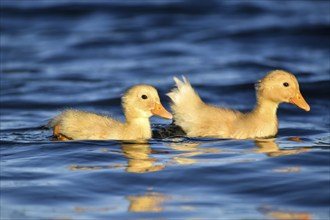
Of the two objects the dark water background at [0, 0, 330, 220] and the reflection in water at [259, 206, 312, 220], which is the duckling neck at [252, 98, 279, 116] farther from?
the reflection in water at [259, 206, 312, 220]

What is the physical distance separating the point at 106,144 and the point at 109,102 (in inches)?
178

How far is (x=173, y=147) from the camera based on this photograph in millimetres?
11055

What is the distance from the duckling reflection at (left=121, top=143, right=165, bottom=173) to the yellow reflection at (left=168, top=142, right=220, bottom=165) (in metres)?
0.28

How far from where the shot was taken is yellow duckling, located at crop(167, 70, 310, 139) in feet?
37.7

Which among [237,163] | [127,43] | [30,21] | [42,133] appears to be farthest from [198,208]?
[30,21]

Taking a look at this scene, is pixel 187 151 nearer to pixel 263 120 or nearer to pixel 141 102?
pixel 141 102

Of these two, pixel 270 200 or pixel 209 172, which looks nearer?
pixel 270 200

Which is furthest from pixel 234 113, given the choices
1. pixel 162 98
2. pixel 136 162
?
pixel 162 98

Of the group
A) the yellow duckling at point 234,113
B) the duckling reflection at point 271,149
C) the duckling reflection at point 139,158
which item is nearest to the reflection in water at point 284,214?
the duckling reflection at point 139,158

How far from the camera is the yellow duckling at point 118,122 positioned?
11211 mm

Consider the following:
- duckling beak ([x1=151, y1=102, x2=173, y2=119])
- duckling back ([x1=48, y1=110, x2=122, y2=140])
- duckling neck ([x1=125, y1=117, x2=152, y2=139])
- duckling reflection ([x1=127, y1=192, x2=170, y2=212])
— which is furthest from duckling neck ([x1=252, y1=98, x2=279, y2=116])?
duckling reflection ([x1=127, y1=192, x2=170, y2=212])

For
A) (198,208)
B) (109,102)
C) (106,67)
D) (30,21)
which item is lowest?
(198,208)

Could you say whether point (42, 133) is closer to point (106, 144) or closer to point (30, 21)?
point (106, 144)

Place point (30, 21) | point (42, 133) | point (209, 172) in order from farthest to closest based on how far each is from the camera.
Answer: point (30, 21)
point (42, 133)
point (209, 172)
